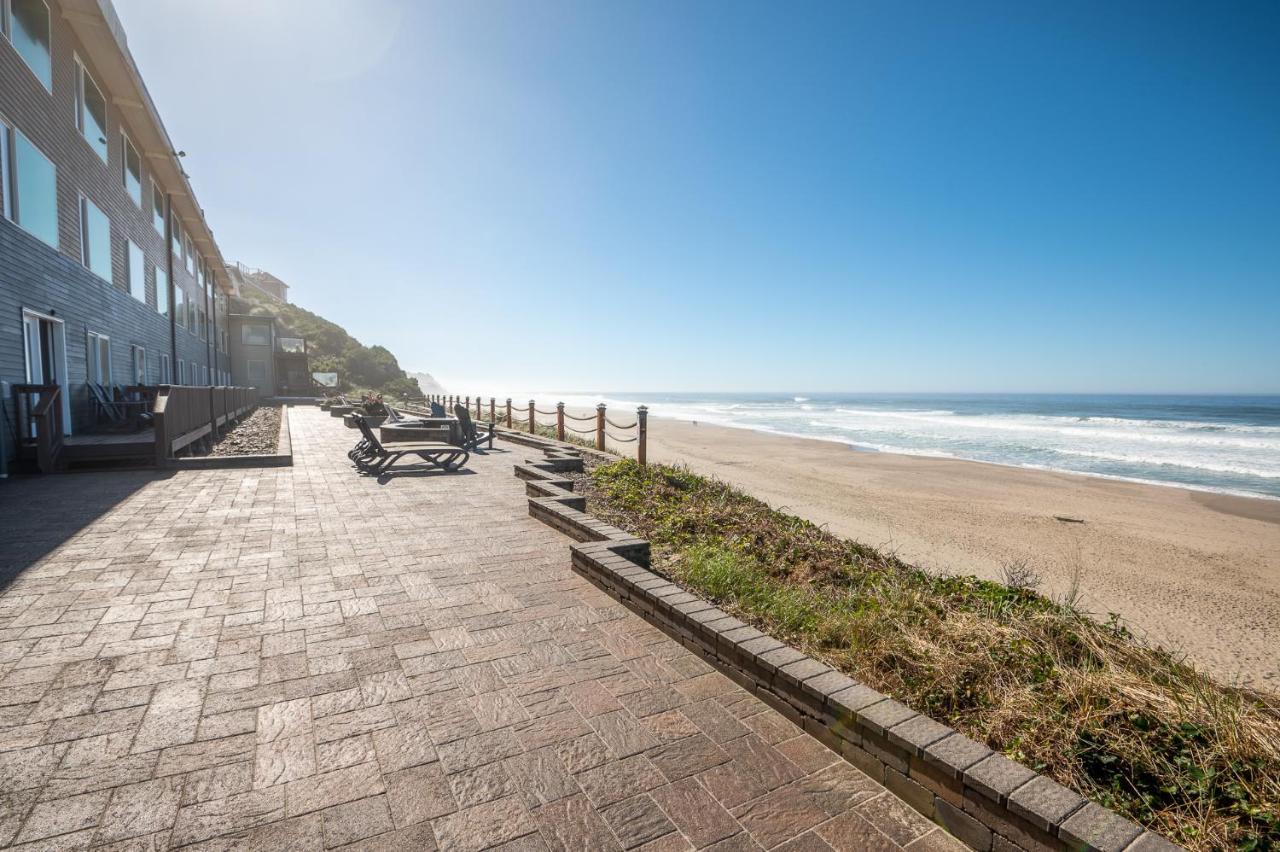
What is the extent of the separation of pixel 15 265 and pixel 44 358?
185 centimetres

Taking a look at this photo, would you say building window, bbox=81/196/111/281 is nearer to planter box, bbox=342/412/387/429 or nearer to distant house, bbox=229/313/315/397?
planter box, bbox=342/412/387/429

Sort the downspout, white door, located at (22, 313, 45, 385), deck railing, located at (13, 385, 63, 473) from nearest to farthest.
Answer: deck railing, located at (13, 385, 63, 473), white door, located at (22, 313, 45, 385), the downspout

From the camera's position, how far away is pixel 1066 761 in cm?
236

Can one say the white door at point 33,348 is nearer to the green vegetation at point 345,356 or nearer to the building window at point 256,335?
the building window at point 256,335

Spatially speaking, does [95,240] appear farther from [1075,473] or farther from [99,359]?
[1075,473]

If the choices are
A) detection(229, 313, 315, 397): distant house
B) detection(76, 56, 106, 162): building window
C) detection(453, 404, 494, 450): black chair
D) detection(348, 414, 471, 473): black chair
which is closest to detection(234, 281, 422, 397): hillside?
detection(229, 313, 315, 397): distant house

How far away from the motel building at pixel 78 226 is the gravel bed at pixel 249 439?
1601 mm

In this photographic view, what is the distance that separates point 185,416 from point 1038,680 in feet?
40.2

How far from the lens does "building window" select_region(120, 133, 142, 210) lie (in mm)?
15160

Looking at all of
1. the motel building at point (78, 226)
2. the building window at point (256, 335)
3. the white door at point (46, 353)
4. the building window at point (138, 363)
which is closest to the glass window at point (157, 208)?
the motel building at point (78, 226)

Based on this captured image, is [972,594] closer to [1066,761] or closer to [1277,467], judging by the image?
[1066,761]

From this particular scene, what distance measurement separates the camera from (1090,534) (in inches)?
433

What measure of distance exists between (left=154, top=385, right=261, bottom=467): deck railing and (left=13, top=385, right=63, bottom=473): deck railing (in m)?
1.18

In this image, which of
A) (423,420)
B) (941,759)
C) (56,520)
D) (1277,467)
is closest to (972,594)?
(941,759)
